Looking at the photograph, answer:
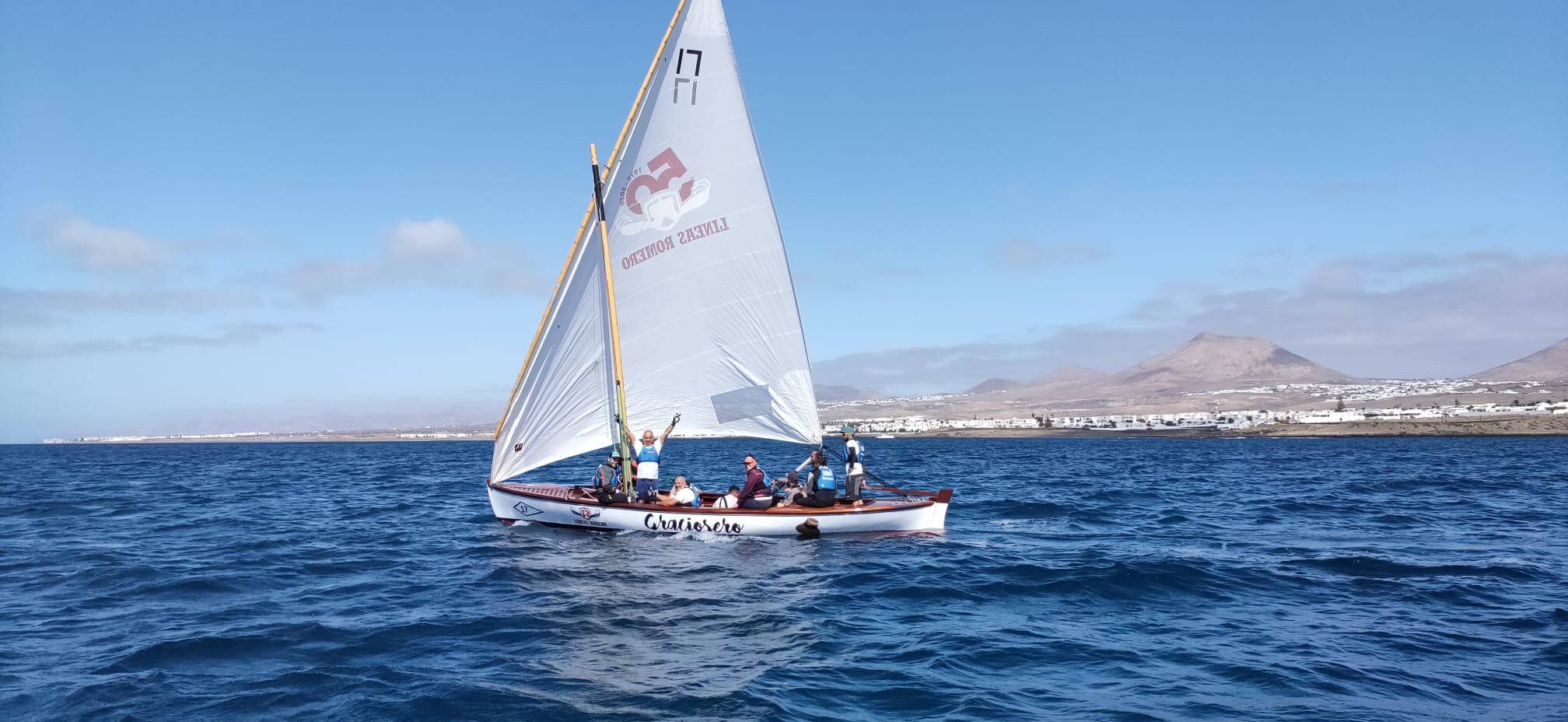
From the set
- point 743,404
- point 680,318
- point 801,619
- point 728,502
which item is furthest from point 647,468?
point 801,619

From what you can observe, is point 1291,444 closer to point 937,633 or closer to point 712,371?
point 712,371

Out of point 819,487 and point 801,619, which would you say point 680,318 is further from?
point 801,619

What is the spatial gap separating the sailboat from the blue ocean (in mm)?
1121

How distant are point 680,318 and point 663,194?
350 centimetres

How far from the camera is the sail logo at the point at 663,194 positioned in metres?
24.7

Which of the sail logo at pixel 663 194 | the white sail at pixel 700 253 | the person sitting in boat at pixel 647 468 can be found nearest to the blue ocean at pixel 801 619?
the person sitting in boat at pixel 647 468

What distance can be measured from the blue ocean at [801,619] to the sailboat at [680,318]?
3.68 ft

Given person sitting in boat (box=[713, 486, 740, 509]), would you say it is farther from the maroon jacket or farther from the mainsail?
the mainsail

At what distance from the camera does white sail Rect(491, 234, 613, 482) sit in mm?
25422

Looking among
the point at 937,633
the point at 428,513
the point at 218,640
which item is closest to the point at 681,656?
the point at 937,633

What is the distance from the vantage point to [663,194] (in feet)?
81.4

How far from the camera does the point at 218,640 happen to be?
44.2 feet

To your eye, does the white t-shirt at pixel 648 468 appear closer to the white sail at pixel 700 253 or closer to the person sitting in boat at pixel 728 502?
the white sail at pixel 700 253

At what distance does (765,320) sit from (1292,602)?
1452cm
